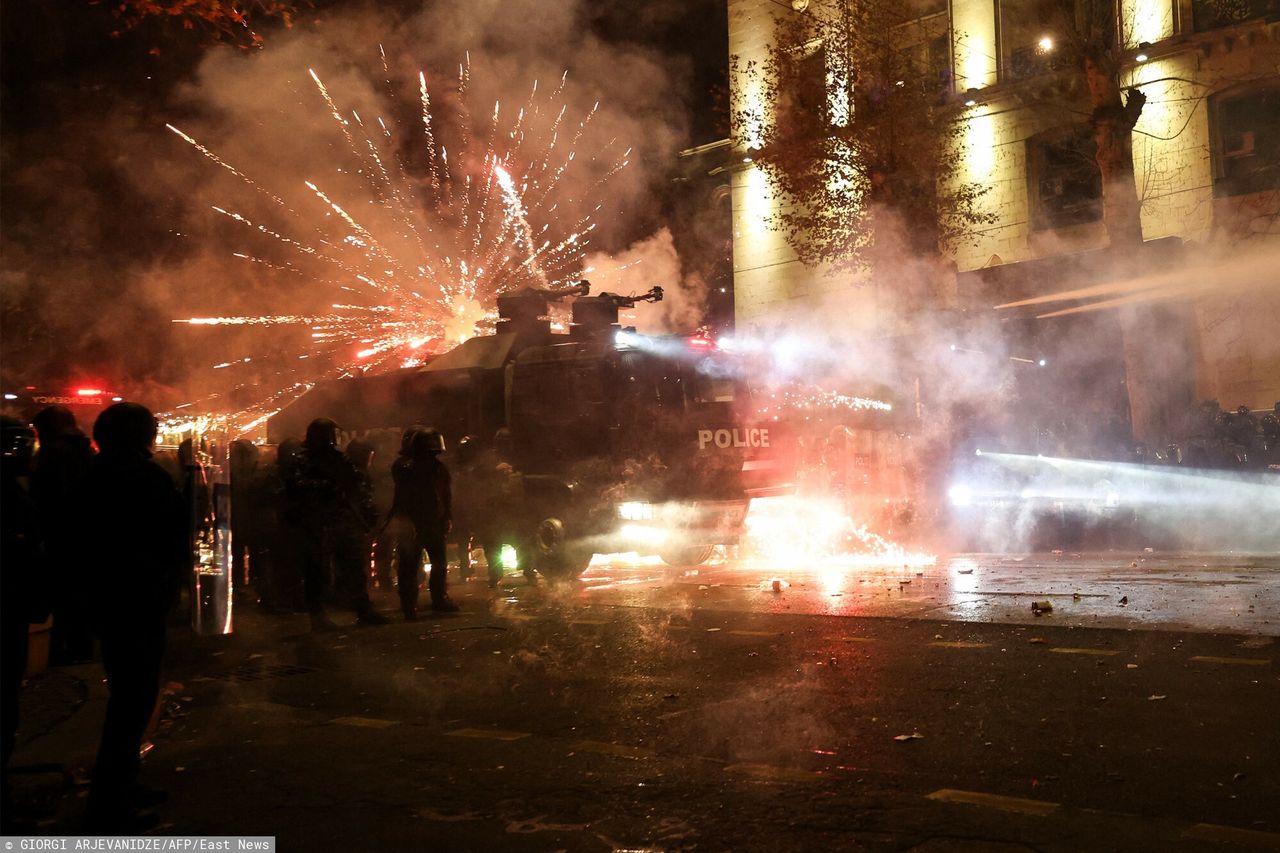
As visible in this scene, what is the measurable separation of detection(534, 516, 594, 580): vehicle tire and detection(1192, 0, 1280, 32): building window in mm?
18234

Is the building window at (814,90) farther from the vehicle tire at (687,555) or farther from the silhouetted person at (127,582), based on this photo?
the silhouetted person at (127,582)

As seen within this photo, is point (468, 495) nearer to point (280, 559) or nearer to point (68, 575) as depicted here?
point (280, 559)

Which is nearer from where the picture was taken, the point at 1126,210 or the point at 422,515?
the point at 422,515

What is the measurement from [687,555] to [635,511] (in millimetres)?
1534

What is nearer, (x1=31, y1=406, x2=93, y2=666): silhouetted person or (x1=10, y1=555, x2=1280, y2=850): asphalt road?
(x1=10, y1=555, x2=1280, y2=850): asphalt road

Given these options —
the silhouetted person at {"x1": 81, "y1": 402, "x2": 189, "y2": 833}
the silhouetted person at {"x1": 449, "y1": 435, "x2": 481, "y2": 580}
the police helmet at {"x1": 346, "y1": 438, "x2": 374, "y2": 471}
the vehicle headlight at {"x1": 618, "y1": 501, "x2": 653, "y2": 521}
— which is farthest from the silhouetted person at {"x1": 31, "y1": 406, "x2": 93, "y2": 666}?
the silhouetted person at {"x1": 449, "y1": 435, "x2": 481, "y2": 580}

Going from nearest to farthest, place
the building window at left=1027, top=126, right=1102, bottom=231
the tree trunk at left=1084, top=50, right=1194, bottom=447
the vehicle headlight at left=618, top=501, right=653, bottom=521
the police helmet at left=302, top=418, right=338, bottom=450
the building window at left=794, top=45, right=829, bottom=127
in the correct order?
the police helmet at left=302, top=418, right=338, bottom=450 < the vehicle headlight at left=618, top=501, right=653, bottom=521 < the tree trunk at left=1084, top=50, right=1194, bottom=447 < the building window at left=794, top=45, right=829, bottom=127 < the building window at left=1027, top=126, right=1102, bottom=231

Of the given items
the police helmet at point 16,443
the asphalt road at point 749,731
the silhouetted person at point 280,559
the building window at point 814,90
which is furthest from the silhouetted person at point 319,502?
the building window at point 814,90

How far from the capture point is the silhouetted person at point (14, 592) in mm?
4070

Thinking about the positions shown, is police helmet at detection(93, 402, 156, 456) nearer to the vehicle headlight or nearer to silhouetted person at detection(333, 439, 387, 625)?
silhouetted person at detection(333, 439, 387, 625)

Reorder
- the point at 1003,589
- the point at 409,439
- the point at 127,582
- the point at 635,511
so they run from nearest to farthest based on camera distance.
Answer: the point at 127,582 < the point at 1003,589 < the point at 409,439 < the point at 635,511

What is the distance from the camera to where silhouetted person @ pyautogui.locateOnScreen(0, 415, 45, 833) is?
4070 millimetres

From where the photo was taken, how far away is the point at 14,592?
4.16 m

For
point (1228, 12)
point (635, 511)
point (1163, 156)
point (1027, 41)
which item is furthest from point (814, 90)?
point (635, 511)
